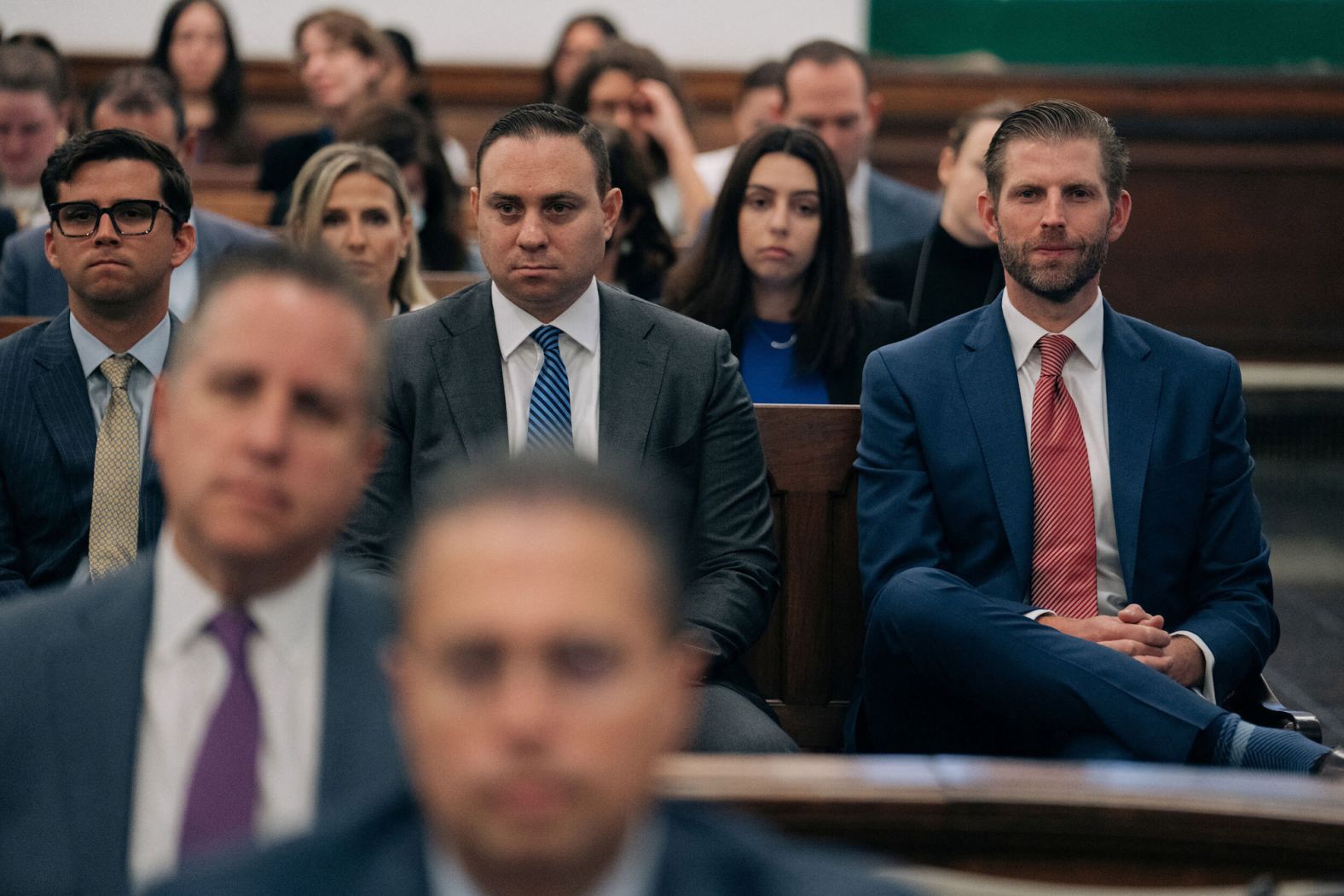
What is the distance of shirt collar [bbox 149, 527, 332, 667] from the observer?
1249mm

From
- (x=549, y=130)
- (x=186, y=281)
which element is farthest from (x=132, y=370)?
(x=186, y=281)

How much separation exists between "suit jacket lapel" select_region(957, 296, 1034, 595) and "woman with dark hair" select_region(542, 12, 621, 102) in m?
3.16

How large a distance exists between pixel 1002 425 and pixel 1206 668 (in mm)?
457

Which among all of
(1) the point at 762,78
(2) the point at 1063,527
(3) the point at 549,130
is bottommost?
(2) the point at 1063,527

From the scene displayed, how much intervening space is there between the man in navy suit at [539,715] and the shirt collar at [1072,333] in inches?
68.7

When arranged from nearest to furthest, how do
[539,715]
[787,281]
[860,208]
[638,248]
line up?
[539,715] → [787,281] → [638,248] → [860,208]

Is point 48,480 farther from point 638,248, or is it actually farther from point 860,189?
point 860,189

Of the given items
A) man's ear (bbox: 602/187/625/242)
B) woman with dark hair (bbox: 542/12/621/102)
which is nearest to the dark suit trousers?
man's ear (bbox: 602/187/625/242)

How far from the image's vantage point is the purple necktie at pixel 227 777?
3.94 ft

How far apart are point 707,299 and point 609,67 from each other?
164 centimetres

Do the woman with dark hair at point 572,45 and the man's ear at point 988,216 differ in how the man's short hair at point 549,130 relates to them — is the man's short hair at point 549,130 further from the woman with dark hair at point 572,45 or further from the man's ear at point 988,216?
the woman with dark hair at point 572,45

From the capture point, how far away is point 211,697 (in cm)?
125

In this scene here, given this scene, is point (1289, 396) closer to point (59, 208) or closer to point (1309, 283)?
point (1309, 283)

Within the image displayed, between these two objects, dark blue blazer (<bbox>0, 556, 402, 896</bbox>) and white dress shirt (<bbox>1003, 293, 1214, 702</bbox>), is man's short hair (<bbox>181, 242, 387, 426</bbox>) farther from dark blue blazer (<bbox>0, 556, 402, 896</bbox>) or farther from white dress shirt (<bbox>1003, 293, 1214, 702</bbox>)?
white dress shirt (<bbox>1003, 293, 1214, 702</bbox>)
